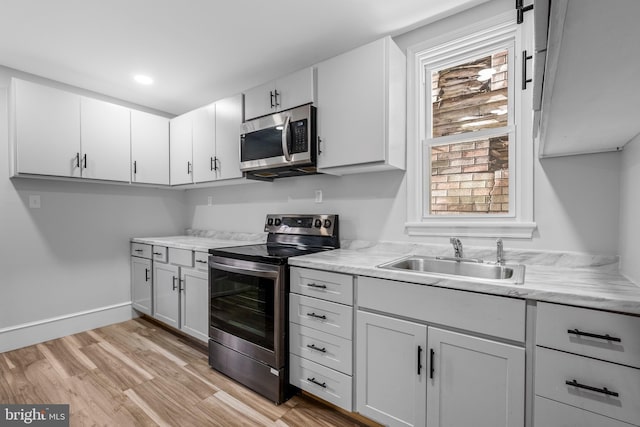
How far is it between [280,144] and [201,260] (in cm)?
123

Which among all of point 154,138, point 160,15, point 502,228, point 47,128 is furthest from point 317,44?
point 47,128

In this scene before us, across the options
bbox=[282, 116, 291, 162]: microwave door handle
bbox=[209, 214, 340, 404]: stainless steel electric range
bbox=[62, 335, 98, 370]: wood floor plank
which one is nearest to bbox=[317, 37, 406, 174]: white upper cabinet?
bbox=[282, 116, 291, 162]: microwave door handle

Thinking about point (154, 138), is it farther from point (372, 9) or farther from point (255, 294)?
point (372, 9)

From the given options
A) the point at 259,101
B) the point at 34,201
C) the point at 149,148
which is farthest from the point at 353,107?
the point at 34,201

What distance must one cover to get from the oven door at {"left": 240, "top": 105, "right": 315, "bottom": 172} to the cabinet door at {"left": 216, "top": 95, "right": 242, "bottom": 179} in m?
0.15

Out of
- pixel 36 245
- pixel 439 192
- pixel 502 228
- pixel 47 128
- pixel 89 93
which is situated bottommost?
pixel 36 245

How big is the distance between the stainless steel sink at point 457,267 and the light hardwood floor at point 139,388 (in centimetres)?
97

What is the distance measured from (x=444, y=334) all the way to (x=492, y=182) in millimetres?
1083

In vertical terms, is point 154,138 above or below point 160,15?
below

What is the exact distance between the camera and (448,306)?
135 centimetres

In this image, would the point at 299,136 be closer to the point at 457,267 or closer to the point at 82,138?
the point at 457,267

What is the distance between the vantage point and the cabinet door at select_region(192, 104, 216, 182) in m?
2.99

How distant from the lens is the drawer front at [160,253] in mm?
2973

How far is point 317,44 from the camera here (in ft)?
7.64
